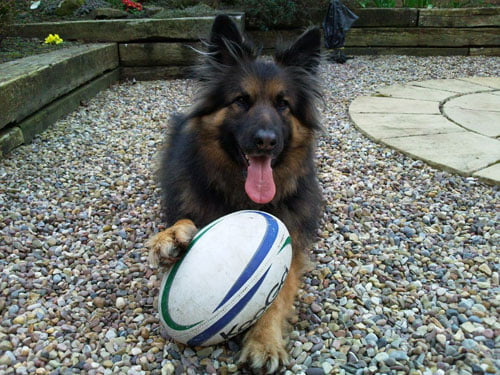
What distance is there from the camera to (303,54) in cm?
333

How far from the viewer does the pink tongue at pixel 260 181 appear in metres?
2.96

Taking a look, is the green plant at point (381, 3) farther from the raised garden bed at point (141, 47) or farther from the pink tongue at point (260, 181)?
the pink tongue at point (260, 181)

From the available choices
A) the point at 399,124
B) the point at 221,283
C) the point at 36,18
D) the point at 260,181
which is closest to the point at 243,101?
the point at 260,181

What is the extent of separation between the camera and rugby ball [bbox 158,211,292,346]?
2.13 metres

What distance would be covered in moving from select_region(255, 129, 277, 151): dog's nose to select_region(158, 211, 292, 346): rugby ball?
656mm

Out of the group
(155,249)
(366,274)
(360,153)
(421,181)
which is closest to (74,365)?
(155,249)

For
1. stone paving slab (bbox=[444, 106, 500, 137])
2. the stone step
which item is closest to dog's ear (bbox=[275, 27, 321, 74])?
the stone step

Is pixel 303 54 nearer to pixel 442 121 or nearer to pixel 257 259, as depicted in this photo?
pixel 257 259

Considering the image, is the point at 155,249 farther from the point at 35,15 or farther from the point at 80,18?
the point at 35,15

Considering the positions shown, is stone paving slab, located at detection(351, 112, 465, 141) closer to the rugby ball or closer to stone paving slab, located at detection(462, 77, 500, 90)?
stone paving slab, located at detection(462, 77, 500, 90)

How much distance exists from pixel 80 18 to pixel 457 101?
295 inches

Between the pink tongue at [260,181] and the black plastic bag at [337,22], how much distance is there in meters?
7.31

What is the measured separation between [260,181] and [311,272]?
0.74 metres

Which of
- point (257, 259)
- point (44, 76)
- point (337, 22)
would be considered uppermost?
point (337, 22)
